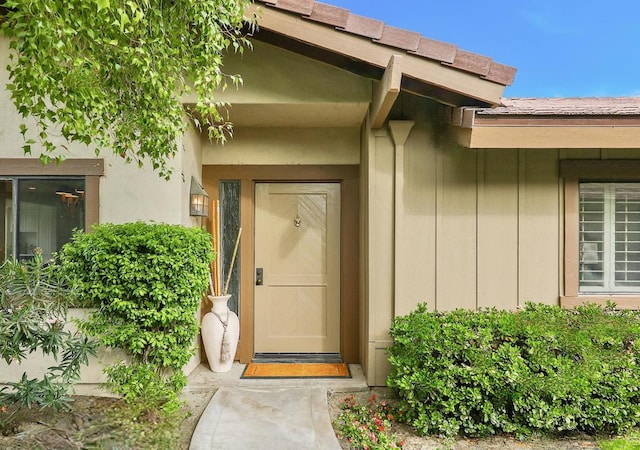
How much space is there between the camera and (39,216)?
4.15m

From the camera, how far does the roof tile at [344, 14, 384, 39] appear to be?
135 inches

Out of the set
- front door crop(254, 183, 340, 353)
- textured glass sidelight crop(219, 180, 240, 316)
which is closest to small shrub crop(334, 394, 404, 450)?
front door crop(254, 183, 340, 353)

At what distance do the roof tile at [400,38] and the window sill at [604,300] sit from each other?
9.78 ft

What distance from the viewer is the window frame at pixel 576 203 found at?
13.4 ft

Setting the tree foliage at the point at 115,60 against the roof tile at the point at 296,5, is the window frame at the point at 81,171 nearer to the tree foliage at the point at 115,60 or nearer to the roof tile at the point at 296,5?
the tree foliage at the point at 115,60

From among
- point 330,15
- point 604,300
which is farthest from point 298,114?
point 604,300

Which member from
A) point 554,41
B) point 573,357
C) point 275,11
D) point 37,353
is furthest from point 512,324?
point 554,41

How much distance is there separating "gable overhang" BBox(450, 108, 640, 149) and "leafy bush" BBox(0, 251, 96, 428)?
3.73 meters

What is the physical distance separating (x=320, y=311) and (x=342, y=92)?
2.66 meters

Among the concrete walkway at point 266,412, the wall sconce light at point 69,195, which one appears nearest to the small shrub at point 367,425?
the concrete walkway at point 266,412

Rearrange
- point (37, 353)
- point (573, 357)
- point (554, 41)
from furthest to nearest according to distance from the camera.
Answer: point (554, 41)
point (37, 353)
point (573, 357)

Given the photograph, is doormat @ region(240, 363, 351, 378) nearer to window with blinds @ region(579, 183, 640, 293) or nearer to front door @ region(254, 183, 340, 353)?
front door @ region(254, 183, 340, 353)

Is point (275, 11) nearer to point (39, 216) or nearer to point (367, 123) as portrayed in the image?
point (367, 123)

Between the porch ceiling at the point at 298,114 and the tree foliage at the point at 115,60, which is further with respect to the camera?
the porch ceiling at the point at 298,114
